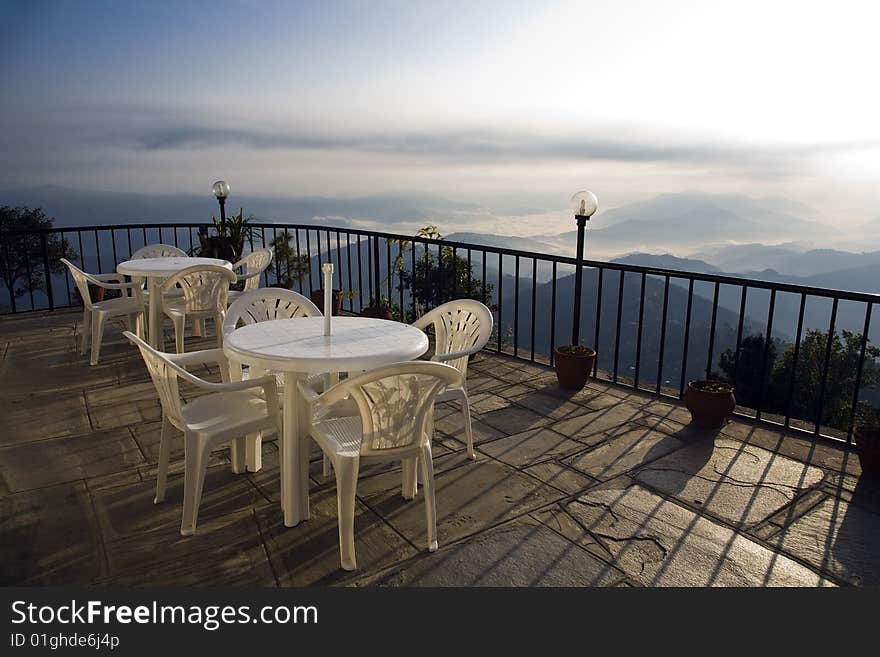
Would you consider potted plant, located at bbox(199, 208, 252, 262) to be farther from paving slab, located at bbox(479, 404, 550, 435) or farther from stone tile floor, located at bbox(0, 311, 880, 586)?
paving slab, located at bbox(479, 404, 550, 435)

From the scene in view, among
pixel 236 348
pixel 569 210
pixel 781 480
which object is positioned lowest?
pixel 781 480

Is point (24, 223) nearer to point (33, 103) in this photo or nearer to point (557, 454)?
point (33, 103)

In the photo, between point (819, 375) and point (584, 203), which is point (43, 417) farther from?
point (819, 375)

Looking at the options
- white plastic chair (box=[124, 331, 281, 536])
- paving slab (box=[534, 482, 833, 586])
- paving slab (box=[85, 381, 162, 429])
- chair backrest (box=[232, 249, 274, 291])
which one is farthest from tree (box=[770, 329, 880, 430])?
white plastic chair (box=[124, 331, 281, 536])

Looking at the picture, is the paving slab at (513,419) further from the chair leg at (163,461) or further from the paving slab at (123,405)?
the paving slab at (123,405)

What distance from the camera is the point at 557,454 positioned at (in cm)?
306

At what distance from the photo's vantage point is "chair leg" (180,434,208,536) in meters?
2.18

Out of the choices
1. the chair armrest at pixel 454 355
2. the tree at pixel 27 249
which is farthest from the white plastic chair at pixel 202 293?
the tree at pixel 27 249

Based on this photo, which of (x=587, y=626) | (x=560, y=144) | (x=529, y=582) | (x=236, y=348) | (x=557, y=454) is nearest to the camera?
(x=587, y=626)

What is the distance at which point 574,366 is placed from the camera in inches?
160

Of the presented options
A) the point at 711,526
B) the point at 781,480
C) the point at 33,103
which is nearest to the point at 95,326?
the point at 711,526

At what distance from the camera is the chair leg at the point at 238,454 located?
9.06ft

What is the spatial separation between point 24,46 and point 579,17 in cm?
792

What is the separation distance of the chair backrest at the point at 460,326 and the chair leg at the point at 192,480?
1.21m
